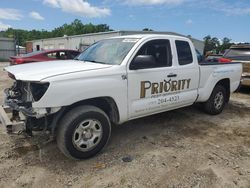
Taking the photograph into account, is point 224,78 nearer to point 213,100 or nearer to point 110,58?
point 213,100

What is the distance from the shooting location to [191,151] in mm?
4270

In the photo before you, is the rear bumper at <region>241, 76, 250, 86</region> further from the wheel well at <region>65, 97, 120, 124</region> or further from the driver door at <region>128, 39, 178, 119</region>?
the wheel well at <region>65, 97, 120, 124</region>

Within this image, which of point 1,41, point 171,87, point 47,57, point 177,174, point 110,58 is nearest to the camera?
point 177,174

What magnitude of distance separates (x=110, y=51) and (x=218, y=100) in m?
3.30

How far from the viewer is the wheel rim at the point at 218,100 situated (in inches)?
248

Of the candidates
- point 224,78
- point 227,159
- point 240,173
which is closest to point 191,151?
point 227,159

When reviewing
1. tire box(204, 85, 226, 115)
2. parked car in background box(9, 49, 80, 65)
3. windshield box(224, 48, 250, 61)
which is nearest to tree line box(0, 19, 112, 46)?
parked car in background box(9, 49, 80, 65)

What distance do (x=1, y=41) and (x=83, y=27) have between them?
5973cm

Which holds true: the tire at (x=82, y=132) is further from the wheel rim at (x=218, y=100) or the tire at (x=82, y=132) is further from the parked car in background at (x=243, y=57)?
the parked car in background at (x=243, y=57)

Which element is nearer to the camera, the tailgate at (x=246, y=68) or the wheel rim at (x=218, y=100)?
the wheel rim at (x=218, y=100)

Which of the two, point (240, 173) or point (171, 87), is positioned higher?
point (171, 87)

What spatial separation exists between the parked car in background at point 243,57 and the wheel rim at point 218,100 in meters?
3.18

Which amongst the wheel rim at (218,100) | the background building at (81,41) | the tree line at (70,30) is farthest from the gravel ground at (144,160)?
the tree line at (70,30)

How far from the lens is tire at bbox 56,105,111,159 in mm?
3561
